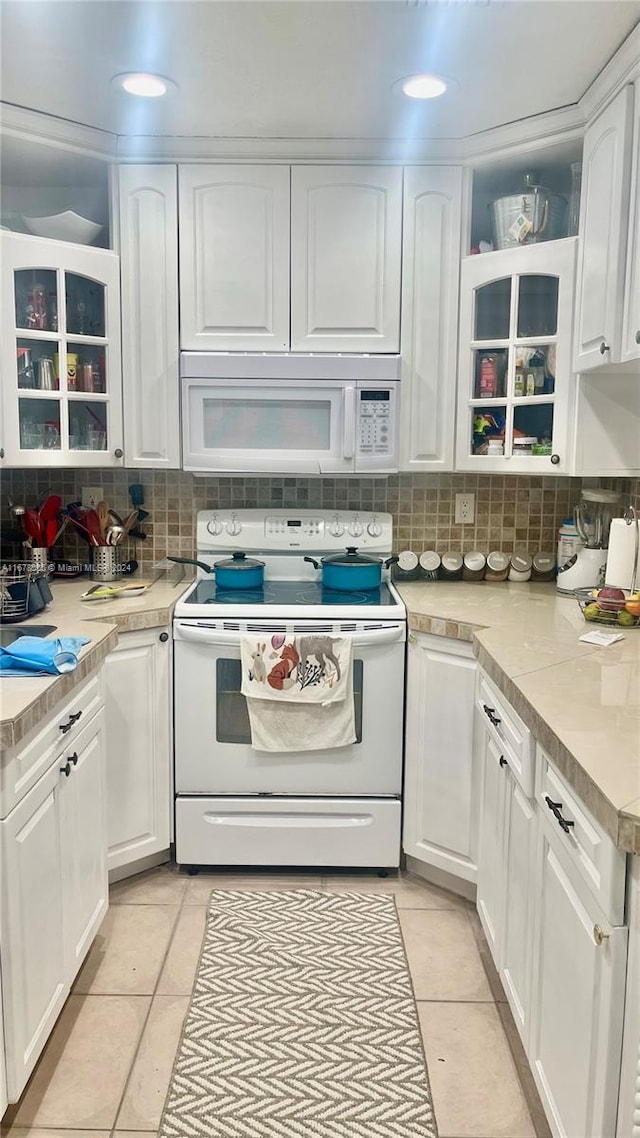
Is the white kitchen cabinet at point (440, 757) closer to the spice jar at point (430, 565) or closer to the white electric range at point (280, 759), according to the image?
the white electric range at point (280, 759)

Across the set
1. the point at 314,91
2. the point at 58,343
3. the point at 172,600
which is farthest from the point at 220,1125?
the point at 314,91

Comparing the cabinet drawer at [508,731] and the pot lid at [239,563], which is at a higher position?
the pot lid at [239,563]

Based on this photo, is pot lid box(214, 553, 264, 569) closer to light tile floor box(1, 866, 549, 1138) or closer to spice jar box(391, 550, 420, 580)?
spice jar box(391, 550, 420, 580)

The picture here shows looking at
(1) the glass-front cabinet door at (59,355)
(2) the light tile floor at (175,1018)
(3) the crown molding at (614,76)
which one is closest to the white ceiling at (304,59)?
(3) the crown molding at (614,76)

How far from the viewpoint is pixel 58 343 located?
2.68 meters

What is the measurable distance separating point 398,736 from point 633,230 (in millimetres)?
1607

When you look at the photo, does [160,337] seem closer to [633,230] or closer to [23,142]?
[23,142]

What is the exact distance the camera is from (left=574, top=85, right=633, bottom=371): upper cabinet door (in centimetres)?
214

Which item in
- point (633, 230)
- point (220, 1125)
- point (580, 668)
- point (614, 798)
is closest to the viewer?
point (614, 798)

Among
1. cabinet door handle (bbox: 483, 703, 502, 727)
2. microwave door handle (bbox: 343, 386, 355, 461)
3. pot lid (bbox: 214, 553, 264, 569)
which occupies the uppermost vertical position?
microwave door handle (bbox: 343, 386, 355, 461)

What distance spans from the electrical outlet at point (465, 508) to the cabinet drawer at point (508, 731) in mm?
953

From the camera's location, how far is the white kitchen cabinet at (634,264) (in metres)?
2.04

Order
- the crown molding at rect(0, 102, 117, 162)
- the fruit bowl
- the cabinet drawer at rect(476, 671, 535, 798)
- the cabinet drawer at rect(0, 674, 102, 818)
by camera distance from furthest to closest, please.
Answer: the crown molding at rect(0, 102, 117, 162) < the fruit bowl < the cabinet drawer at rect(476, 671, 535, 798) < the cabinet drawer at rect(0, 674, 102, 818)

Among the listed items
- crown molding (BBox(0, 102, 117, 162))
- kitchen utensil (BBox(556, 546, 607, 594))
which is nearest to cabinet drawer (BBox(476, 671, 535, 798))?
kitchen utensil (BBox(556, 546, 607, 594))
